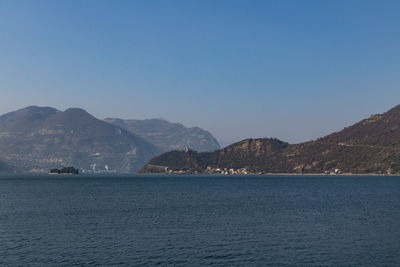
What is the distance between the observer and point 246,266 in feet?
176

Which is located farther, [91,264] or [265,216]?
[265,216]

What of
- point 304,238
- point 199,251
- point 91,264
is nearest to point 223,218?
point 304,238

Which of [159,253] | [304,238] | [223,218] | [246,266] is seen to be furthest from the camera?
[223,218]

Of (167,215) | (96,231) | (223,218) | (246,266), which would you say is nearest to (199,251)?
(246,266)

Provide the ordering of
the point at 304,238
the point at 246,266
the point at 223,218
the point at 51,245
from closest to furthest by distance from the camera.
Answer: the point at 246,266
the point at 51,245
the point at 304,238
the point at 223,218

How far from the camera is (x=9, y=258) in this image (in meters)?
56.6

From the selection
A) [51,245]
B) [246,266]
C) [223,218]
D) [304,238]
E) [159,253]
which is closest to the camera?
[246,266]

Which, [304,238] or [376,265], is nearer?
[376,265]

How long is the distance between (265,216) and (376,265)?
48750 mm

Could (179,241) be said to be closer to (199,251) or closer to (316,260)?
(199,251)

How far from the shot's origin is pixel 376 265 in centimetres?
5406

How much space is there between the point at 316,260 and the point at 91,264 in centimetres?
3237

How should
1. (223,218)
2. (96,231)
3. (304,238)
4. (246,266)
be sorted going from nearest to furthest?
(246,266) < (304,238) < (96,231) < (223,218)

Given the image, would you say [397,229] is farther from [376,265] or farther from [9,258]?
[9,258]
